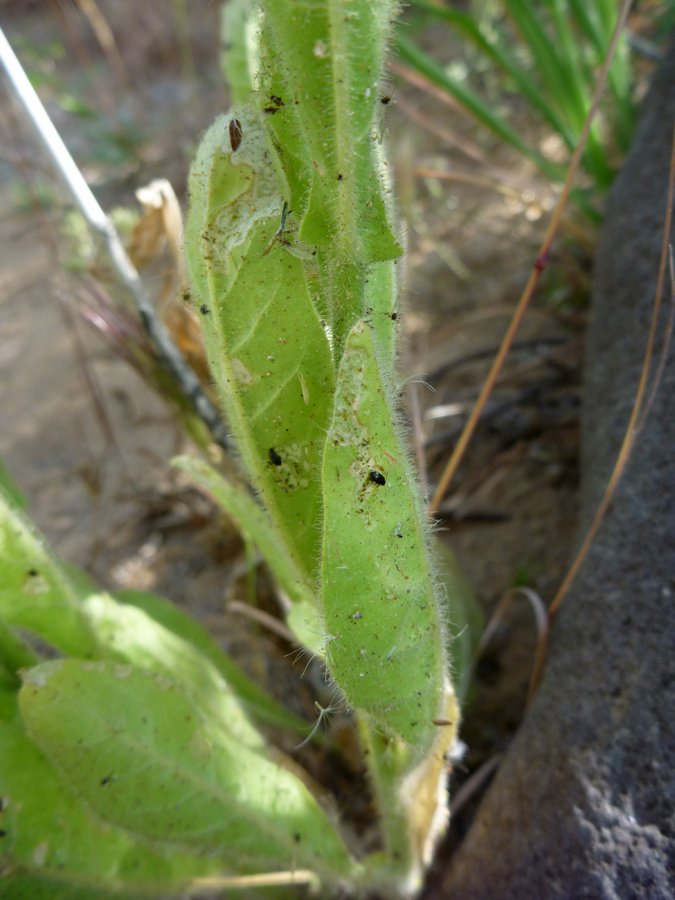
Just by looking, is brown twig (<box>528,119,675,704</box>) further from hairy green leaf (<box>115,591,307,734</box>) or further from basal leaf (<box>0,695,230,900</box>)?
basal leaf (<box>0,695,230,900</box>)

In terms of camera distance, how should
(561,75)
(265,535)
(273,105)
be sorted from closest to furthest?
(273,105) < (265,535) < (561,75)

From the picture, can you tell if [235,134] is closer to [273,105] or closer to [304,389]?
[273,105]

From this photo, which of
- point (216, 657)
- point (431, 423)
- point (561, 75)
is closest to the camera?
point (216, 657)

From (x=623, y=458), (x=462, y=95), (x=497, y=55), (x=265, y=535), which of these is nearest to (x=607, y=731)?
(x=623, y=458)

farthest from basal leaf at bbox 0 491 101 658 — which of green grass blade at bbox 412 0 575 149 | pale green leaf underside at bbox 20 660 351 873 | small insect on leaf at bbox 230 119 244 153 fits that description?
green grass blade at bbox 412 0 575 149

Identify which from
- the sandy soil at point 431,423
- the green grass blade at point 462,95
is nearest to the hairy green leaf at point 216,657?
the sandy soil at point 431,423

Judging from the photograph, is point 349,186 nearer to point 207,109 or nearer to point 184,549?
point 184,549

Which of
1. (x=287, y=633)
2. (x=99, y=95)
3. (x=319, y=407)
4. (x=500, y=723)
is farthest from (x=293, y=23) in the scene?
(x=99, y=95)
